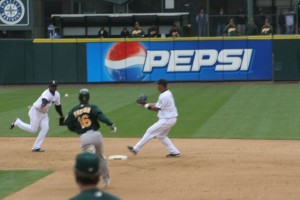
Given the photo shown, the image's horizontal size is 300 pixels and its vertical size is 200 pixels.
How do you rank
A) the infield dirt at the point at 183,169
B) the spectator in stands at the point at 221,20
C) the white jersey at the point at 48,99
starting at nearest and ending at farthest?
1. the infield dirt at the point at 183,169
2. the white jersey at the point at 48,99
3. the spectator in stands at the point at 221,20

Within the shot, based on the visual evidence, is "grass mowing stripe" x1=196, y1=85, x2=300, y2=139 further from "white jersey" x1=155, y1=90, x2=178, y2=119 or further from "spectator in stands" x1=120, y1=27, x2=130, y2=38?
"spectator in stands" x1=120, y1=27, x2=130, y2=38

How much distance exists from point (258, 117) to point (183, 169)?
9332mm

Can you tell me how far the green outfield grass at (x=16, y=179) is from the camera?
13688mm

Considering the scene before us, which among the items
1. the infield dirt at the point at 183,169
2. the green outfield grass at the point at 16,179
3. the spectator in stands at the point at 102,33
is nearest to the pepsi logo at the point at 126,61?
the spectator in stands at the point at 102,33

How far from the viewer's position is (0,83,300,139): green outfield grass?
71.1ft

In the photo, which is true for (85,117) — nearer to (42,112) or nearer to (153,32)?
(42,112)

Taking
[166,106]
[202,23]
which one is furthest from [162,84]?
[202,23]

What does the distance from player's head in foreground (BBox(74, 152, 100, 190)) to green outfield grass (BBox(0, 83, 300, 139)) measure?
14.4 meters

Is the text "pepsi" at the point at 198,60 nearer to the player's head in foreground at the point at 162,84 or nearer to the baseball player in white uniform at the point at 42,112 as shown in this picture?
the baseball player in white uniform at the point at 42,112

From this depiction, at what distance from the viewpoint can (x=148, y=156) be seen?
1742 cm

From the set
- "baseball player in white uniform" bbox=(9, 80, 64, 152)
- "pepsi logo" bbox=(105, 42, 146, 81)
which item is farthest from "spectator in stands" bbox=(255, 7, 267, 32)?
"baseball player in white uniform" bbox=(9, 80, 64, 152)

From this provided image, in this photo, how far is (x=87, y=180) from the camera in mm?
6098

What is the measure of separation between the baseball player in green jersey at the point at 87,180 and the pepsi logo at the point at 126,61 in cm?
3082

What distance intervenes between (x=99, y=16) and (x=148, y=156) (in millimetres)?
26346
